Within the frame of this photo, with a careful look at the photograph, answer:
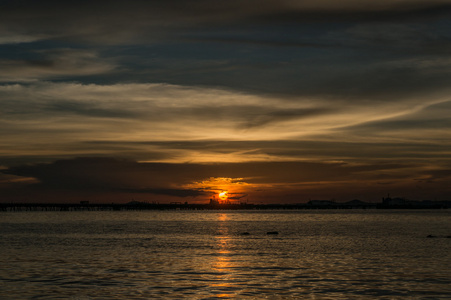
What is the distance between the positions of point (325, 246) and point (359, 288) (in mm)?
31610

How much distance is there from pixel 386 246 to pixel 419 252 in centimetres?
874

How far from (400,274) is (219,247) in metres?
27.1

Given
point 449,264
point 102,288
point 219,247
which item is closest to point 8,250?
point 219,247

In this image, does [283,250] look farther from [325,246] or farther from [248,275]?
[248,275]

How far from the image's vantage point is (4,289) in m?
31.5

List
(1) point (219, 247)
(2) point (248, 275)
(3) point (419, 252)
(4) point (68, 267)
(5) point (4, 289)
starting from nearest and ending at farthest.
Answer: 1. (5) point (4, 289)
2. (2) point (248, 275)
3. (4) point (68, 267)
4. (3) point (419, 252)
5. (1) point (219, 247)

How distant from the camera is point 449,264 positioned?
43.8m

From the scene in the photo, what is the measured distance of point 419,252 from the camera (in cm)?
5472

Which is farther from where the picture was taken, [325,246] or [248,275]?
[325,246]

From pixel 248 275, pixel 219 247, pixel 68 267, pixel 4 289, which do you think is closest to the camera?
pixel 4 289

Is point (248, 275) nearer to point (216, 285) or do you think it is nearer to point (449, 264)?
point (216, 285)

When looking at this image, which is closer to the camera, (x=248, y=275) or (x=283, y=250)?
(x=248, y=275)

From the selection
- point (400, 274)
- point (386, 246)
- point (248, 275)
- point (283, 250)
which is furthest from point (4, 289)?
point (386, 246)

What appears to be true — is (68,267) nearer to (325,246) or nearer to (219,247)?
(219,247)
